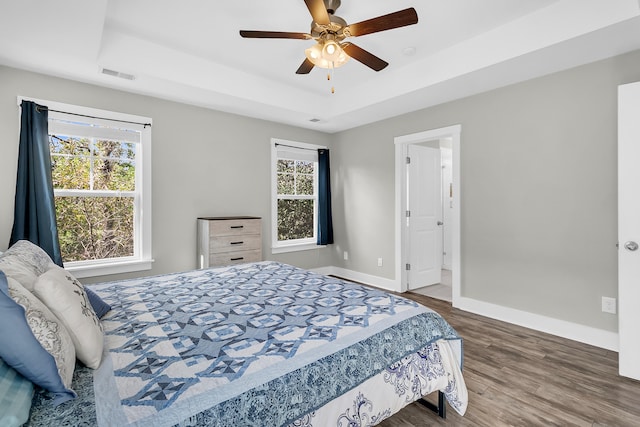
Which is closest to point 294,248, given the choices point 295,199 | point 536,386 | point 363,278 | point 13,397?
point 295,199

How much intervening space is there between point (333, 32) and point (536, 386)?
9.12 feet

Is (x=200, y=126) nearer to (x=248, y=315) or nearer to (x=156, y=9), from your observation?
(x=156, y=9)

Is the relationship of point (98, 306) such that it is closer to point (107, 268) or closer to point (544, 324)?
point (107, 268)

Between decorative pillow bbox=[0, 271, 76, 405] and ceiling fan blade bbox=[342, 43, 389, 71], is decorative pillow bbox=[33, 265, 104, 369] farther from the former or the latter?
ceiling fan blade bbox=[342, 43, 389, 71]

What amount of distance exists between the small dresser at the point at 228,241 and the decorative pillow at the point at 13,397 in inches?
110

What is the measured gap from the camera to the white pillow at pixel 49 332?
1.00 meters

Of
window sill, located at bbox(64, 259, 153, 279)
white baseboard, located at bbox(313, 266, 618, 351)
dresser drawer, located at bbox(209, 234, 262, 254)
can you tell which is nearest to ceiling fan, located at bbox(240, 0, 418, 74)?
dresser drawer, located at bbox(209, 234, 262, 254)

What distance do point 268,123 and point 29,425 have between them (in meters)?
4.26

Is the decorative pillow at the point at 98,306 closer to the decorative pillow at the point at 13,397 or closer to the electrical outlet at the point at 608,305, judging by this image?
the decorative pillow at the point at 13,397

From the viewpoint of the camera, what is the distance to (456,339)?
5.97 ft

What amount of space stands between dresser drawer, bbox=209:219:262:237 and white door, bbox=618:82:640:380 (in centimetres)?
345

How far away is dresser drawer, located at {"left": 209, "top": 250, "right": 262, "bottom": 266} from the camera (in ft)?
12.2

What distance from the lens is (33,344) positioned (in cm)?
94

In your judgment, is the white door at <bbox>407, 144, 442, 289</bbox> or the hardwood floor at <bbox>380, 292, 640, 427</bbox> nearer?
the hardwood floor at <bbox>380, 292, 640, 427</bbox>
